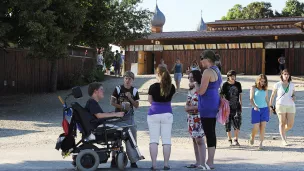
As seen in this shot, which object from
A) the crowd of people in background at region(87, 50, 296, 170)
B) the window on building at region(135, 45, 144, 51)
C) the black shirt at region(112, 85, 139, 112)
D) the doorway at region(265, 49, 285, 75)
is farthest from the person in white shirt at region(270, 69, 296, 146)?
the window on building at region(135, 45, 144, 51)

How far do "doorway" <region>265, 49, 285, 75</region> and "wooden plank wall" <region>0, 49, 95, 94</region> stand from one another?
17803mm

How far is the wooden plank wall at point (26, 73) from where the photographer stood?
23.8 m

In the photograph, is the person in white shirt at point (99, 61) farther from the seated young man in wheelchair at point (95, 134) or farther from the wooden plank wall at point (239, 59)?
the seated young man in wheelchair at point (95, 134)

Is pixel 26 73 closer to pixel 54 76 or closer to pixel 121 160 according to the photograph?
pixel 54 76

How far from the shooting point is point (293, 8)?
70.4 metres

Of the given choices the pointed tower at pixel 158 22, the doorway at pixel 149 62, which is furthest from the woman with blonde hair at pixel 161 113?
the pointed tower at pixel 158 22

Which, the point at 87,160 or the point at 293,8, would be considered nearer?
the point at 87,160

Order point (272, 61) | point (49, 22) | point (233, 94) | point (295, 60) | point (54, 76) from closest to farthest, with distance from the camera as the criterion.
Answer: point (233, 94) < point (49, 22) < point (54, 76) < point (295, 60) < point (272, 61)

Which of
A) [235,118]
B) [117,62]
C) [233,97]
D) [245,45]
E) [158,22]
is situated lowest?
[235,118]

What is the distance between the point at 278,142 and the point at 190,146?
6.85ft

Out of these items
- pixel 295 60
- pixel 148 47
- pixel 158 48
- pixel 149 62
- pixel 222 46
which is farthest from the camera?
pixel 149 62

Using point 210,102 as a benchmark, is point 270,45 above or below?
above

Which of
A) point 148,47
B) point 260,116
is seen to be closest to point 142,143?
point 260,116

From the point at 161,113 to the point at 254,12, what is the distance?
210 feet
